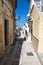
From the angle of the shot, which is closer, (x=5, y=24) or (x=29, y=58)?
(x=29, y=58)

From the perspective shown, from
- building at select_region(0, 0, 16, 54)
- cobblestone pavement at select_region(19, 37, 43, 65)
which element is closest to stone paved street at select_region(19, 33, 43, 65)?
cobblestone pavement at select_region(19, 37, 43, 65)

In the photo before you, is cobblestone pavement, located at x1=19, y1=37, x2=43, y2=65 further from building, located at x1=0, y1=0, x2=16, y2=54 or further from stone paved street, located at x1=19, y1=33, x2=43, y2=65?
building, located at x1=0, y1=0, x2=16, y2=54

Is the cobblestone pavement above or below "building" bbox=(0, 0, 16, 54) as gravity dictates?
below

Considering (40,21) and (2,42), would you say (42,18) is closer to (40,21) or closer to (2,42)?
(40,21)

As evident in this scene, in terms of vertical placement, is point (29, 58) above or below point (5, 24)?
below

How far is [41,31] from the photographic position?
10320 mm

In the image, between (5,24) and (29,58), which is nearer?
(29,58)

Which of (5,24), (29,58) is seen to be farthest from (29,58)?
(5,24)

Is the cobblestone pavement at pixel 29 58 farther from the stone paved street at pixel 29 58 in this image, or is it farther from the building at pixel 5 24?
the building at pixel 5 24

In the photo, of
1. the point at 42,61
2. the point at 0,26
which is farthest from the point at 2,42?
the point at 42,61

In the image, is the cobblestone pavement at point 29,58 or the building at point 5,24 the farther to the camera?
the building at point 5,24

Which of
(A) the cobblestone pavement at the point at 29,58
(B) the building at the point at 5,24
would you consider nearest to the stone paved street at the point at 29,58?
(A) the cobblestone pavement at the point at 29,58

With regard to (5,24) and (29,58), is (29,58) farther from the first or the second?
(5,24)

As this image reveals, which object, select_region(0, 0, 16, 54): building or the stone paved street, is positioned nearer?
the stone paved street
